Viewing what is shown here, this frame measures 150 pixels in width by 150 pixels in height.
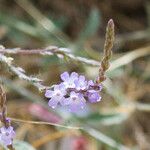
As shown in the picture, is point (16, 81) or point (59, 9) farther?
point (59, 9)

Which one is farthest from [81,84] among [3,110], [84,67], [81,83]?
[84,67]

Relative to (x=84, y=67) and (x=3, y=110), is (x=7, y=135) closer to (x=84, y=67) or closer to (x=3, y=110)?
(x=3, y=110)

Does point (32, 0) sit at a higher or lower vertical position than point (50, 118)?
higher

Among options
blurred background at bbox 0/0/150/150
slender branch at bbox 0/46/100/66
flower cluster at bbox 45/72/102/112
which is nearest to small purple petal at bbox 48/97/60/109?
flower cluster at bbox 45/72/102/112

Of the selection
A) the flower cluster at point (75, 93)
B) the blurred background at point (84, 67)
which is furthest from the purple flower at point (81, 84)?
the blurred background at point (84, 67)

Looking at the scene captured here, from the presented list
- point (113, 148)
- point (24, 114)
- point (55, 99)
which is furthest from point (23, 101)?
point (55, 99)

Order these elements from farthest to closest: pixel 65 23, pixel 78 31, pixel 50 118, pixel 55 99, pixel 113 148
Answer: pixel 78 31
pixel 65 23
pixel 50 118
pixel 113 148
pixel 55 99

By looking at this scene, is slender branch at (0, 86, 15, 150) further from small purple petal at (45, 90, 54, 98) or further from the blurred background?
the blurred background

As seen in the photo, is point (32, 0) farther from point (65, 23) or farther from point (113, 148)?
point (113, 148)

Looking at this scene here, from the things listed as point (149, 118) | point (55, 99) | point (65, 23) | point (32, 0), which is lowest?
point (55, 99)
